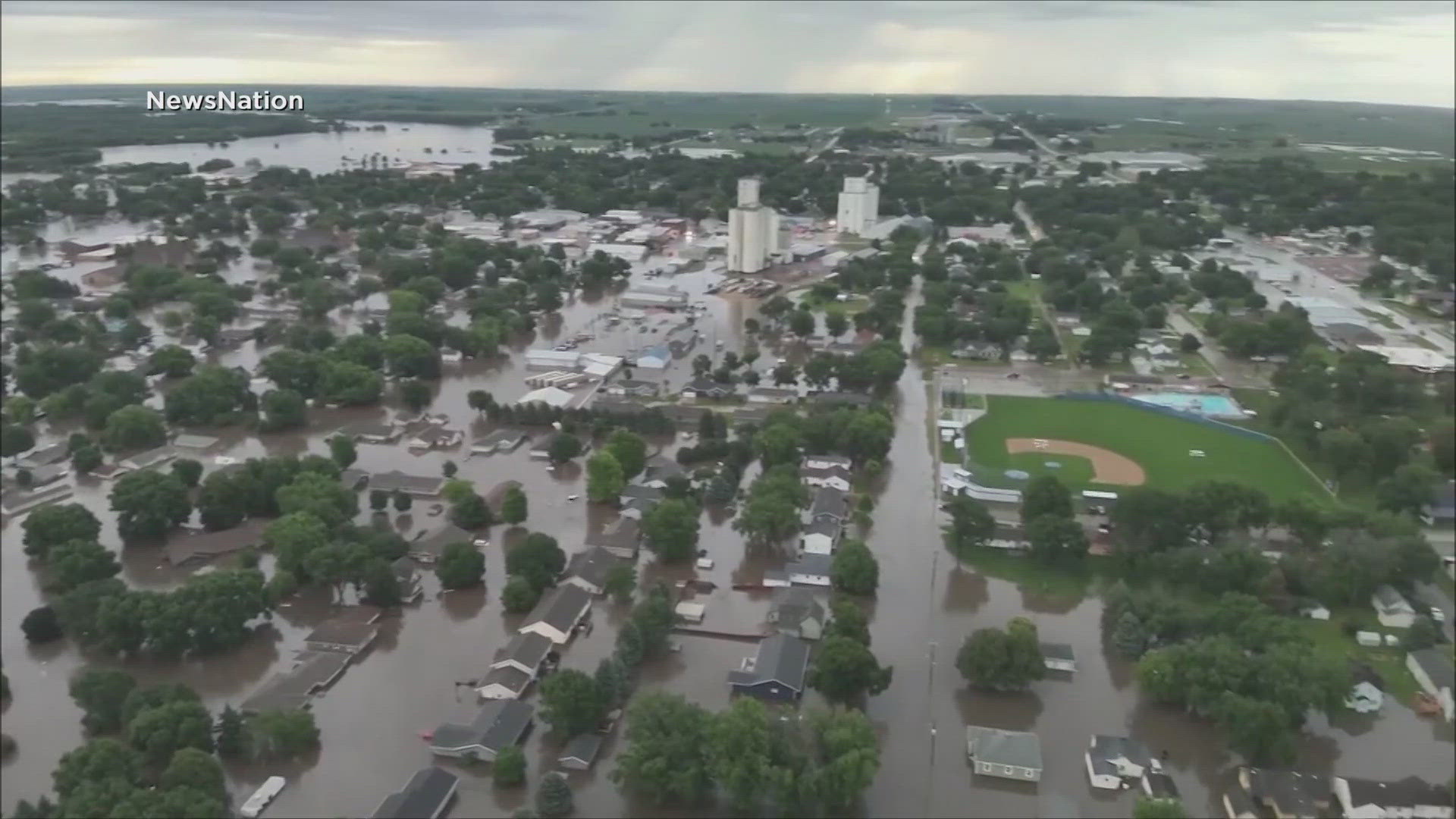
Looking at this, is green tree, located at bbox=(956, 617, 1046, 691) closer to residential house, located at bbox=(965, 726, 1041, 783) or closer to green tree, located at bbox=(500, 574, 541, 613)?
residential house, located at bbox=(965, 726, 1041, 783)

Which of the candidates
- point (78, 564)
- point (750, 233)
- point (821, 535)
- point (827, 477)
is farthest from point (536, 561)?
point (750, 233)

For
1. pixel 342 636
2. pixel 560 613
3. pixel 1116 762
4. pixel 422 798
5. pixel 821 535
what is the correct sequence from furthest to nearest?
pixel 821 535 → pixel 560 613 → pixel 342 636 → pixel 1116 762 → pixel 422 798

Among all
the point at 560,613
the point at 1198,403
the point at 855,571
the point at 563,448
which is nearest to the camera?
the point at 560,613

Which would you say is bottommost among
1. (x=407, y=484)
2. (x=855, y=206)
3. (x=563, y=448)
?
(x=407, y=484)

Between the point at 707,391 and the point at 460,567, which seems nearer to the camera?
the point at 460,567

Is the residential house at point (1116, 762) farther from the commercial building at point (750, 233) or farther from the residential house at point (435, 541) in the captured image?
the commercial building at point (750, 233)

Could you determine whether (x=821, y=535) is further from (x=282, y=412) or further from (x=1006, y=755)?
(x=282, y=412)

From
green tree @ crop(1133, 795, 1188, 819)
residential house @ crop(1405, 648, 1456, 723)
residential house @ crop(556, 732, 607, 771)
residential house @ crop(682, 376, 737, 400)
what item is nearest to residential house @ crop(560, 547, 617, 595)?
residential house @ crop(556, 732, 607, 771)
